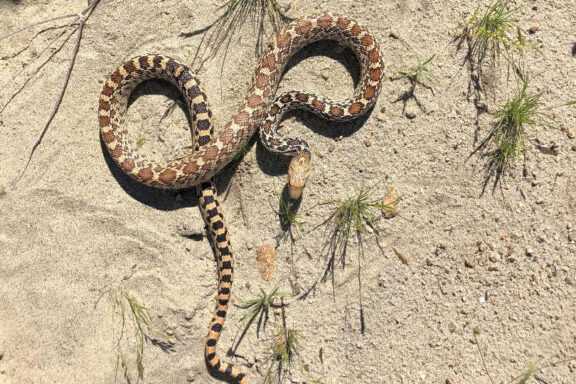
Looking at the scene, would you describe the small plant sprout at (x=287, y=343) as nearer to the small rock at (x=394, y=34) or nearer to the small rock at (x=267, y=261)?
the small rock at (x=267, y=261)

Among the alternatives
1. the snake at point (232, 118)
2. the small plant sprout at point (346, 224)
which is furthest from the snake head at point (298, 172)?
the small plant sprout at point (346, 224)

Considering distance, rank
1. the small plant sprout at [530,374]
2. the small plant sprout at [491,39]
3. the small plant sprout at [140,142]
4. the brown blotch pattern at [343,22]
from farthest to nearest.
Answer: the small plant sprout at [140,142] < the small plant sprout at [491,39] < the brown blotch pattern at [343,22] < the small plant sprout at [530,374]

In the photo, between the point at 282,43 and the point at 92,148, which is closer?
the point at 282,43

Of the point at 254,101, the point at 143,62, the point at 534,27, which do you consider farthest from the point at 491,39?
the point at 143,62

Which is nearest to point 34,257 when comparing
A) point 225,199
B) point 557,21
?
point 225,199

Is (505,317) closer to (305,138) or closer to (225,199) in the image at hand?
(305,138)

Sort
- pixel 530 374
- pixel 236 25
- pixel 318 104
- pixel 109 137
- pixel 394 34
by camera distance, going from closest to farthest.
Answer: pixel 530 374 → pixel 318 104 → pixel 109 137 → pixel 394 34 → pixel 236 25

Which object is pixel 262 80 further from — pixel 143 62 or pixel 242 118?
pixel 143 62
